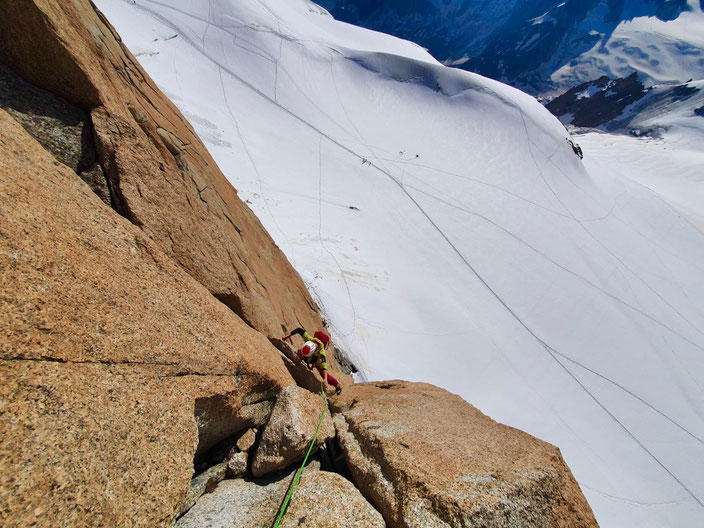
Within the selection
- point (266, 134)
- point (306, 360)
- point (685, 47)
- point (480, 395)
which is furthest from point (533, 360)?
point (685, 47)

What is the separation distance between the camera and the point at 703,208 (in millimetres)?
29516

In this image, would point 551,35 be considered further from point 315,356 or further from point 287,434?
point 287,434

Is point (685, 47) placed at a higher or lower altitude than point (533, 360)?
higher

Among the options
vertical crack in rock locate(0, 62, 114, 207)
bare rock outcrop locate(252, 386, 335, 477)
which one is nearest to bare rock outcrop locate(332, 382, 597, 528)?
bare rock outcrop locate(252, 386, 335, 477)

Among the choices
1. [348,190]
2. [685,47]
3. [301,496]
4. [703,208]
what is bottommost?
[348,190]

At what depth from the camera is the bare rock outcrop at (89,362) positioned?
1.74 meters

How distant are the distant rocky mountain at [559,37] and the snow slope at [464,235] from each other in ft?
188

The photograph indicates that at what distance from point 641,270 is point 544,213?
5310mm

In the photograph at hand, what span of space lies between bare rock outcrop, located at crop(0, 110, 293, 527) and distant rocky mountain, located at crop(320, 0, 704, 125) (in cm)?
7977

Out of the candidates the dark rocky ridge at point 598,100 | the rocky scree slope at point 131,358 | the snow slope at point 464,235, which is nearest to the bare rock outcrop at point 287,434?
the rocky scree slope at point 131,358

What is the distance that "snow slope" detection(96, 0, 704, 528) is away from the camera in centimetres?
1110

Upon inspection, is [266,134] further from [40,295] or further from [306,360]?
[40,295]

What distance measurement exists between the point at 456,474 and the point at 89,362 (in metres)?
2.90

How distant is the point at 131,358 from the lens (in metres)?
2.40
